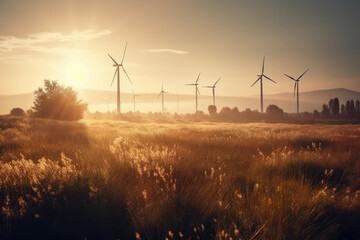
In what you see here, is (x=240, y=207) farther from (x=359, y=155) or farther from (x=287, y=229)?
(x=359, y=155)

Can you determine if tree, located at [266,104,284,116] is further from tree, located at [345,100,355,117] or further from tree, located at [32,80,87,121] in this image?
tree, located at [32,80,87,121]

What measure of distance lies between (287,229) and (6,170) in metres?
5.62

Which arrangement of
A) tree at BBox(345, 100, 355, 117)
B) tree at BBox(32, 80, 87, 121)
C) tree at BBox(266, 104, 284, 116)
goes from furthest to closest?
tree at BBox(345, 100, 355, 117) < tree at BBox(266, 104, 284, 116) < tree at BBox(32, 80, 87, 121)

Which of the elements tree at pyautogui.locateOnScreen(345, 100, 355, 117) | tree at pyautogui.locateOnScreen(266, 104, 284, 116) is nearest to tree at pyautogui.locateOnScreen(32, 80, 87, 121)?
tree at pyautogui.locateOnScreen(266, 104, 284, 116)

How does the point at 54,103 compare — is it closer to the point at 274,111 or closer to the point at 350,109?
the point at 274,111

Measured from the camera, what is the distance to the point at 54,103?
46.8 meters

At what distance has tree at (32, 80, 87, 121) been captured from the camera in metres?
46.6

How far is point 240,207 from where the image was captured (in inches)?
204

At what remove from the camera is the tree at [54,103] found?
153 ft

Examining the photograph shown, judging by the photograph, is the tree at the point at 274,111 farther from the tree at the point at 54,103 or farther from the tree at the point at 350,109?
the tree at the point at 54,103

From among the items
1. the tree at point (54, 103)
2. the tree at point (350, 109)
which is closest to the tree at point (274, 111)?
the tree at point (350, 109)

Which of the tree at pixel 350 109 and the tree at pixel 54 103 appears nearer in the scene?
the tree at pixel 54 103

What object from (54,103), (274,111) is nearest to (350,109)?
(274,111)

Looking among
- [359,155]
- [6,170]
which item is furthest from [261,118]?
[6,170]
